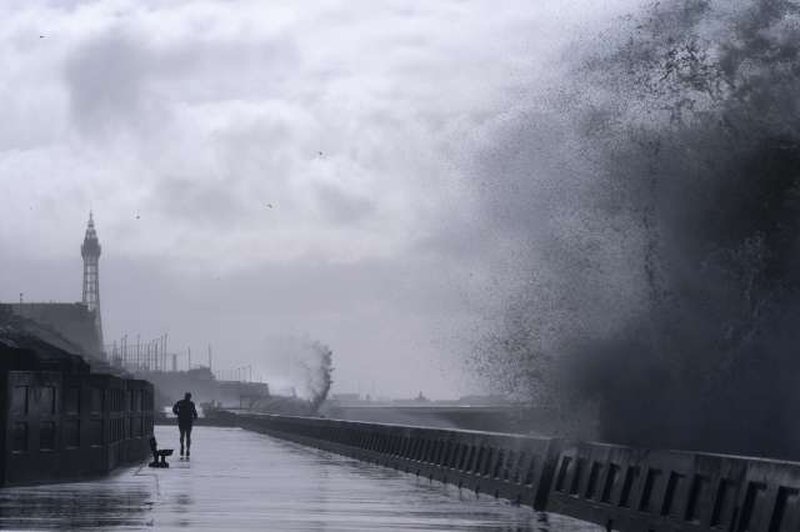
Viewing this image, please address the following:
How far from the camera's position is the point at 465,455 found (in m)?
31.9

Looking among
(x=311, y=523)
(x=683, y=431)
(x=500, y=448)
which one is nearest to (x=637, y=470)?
(x=311, y=523)

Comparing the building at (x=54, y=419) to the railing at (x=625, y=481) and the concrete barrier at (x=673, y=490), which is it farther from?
the concrete barrier at (x=673, y=490)

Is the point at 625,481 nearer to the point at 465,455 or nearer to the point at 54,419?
the point at 465,455

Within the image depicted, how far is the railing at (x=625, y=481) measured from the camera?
15617 mm

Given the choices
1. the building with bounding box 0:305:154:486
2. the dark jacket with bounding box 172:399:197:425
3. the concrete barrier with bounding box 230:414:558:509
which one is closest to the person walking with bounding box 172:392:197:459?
the dark jacket with bounding box 172:399:197:425

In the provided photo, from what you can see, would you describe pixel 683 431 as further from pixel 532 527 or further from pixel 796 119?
pixel 532 527

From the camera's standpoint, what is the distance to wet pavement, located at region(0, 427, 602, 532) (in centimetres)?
2020

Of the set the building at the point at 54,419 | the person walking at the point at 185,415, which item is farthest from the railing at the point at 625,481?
the person walking at the point at 185,415

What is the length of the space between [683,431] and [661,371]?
1.22 metres

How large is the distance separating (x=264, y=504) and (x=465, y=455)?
25.5 feet

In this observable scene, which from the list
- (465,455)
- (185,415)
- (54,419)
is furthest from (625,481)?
(185,415)

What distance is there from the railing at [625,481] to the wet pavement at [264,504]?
371 mm

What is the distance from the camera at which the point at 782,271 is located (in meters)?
37.8

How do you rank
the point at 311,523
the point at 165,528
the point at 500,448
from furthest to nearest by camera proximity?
the point at 500,448 < the point at 311,523 < the point at 165,528
